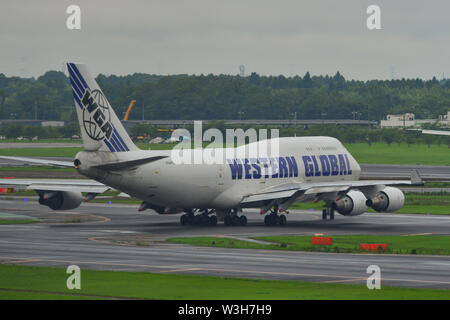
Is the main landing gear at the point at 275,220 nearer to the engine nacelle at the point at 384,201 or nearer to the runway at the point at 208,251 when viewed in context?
the runway at the point at 208,251

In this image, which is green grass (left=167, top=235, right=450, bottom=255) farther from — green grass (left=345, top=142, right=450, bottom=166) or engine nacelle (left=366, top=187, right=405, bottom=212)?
green grass (left=345, top=142, right=450, bottom=166)

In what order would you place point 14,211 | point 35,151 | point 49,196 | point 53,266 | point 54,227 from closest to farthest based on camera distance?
point 53,266, point 54,227, point 49,196, point 14,211, point 35,151

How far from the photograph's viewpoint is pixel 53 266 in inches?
1756

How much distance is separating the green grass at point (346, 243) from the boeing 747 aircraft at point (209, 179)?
6.06 m

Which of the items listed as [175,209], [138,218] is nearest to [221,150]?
[175,209]

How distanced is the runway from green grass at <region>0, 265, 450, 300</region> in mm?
1859

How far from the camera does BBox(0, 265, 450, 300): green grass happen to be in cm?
3497

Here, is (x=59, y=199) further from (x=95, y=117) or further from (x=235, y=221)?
(x=95, y=117)

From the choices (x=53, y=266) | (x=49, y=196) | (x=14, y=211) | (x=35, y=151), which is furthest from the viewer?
(x=35, y=151)

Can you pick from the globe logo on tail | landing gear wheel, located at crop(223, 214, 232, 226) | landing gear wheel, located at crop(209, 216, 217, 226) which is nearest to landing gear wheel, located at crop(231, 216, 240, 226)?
landing gear wheel, located at crop(223, 214, 232, 226)

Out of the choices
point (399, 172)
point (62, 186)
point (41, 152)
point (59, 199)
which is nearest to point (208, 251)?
point (62, 186)
